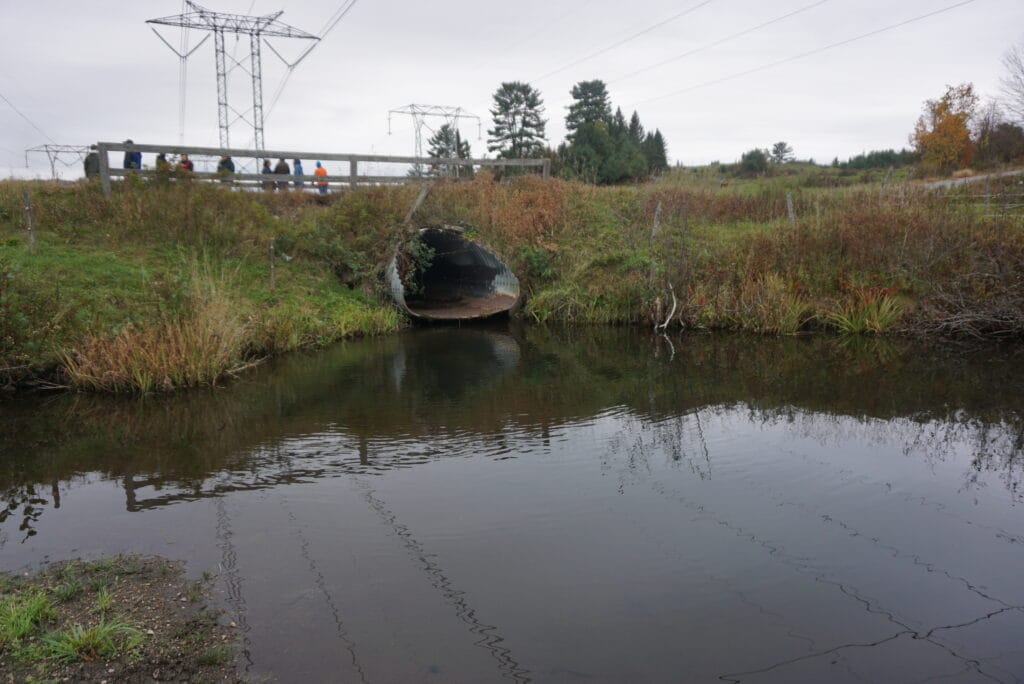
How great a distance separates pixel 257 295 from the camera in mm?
14609

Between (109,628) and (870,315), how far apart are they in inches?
557

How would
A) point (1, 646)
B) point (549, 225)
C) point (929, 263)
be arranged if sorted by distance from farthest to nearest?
point (549, 225) < point (929, 263) < point (1, 646)

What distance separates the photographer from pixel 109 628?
375 centimetres

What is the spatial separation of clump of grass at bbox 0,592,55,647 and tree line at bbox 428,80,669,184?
34.7 meters

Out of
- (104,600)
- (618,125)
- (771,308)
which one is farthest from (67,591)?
(618,125)

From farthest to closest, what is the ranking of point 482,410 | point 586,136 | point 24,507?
point 586,136 < point 482,410 < point 24,507

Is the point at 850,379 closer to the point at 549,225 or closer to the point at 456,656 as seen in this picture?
the point at 456,656

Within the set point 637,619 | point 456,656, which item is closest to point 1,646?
point 456,656

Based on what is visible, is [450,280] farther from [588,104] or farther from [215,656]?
[588,104]

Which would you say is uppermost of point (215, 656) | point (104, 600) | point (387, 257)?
point (387, 257)

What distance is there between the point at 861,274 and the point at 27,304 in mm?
15225

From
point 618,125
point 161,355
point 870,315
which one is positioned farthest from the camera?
point 618,125

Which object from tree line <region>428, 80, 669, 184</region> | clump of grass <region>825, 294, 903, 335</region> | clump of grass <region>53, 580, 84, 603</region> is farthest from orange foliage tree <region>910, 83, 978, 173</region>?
clump of grass <region>53, 580, 84, 603</region>

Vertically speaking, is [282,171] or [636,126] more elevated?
[636,126]
